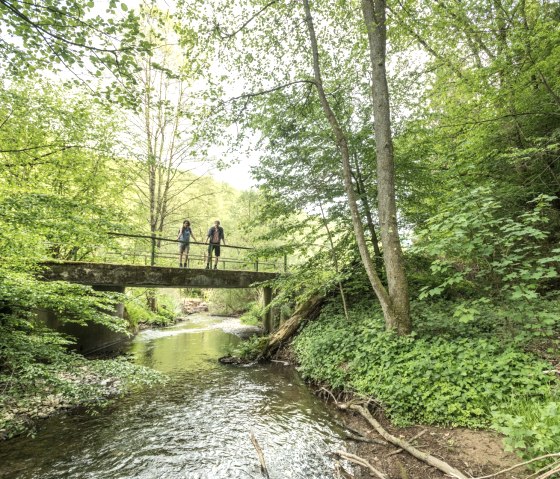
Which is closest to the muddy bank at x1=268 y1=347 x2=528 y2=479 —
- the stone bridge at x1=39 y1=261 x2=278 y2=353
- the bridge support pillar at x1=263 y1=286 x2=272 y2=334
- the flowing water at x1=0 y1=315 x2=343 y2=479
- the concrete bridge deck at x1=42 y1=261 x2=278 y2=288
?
the flowing water at x1=0 y1=315 x2=343 y2=479

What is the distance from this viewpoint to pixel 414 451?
369 centimetres

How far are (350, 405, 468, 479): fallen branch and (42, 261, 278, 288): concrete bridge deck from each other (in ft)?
21.5

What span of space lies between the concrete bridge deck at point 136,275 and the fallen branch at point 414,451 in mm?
6553

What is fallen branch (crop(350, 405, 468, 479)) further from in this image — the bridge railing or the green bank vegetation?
the bridge railing

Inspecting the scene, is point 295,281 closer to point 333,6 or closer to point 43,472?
point 43,472

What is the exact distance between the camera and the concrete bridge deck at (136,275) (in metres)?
8.66

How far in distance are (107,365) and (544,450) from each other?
6.01 metres

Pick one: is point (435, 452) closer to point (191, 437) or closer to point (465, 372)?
point (465, 372)

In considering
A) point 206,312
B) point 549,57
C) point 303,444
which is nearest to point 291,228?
point 303,444

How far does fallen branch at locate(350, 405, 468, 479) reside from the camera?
3.18 metres

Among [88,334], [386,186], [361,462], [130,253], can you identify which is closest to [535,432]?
[361,462]

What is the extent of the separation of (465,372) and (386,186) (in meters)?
3.49

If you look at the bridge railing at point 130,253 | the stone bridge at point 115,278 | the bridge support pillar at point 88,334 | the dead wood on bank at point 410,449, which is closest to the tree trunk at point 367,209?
the bridge railing at point 130,253

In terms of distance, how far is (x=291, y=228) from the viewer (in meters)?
9.23
